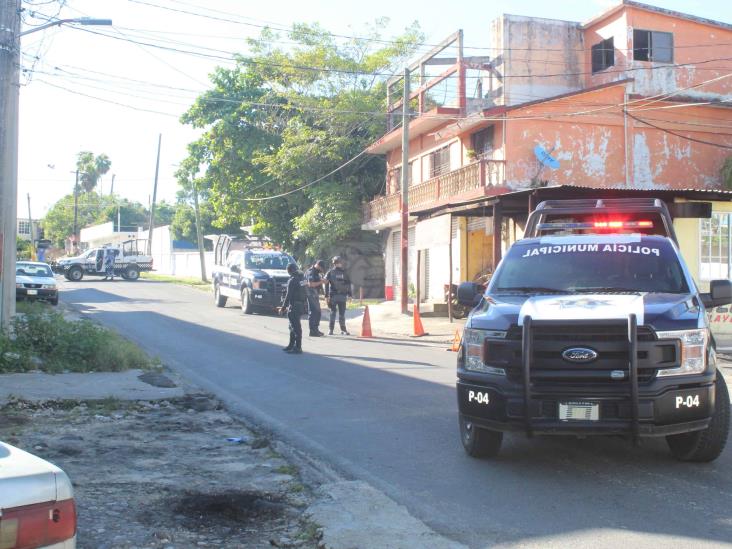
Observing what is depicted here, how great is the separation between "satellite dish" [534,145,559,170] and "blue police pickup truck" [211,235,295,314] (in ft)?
27.6

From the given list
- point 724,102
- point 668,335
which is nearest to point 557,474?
point 668,335

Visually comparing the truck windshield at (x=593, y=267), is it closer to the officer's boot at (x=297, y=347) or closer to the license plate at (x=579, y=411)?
the license plate at (x=579, y=411)

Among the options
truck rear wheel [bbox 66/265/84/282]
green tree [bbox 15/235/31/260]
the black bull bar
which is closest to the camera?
the black bull bar

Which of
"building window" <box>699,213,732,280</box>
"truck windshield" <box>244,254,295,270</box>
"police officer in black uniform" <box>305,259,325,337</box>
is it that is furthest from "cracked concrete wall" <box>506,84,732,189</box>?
"police officer in black uniform" <box>305,259,325,337</box>

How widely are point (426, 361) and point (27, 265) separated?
18179 mm

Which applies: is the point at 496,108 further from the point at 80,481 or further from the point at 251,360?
the point at 80,481

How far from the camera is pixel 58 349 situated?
12.6 m

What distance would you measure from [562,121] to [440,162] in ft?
20.3

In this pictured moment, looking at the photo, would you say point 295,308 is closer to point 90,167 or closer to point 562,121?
point 562,121

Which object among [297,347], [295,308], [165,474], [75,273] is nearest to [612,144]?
[295,308]

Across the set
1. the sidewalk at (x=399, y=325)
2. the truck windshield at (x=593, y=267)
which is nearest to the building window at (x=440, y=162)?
the sidewalk at (x=399, y=325)

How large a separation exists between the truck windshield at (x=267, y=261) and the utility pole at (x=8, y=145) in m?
13.1

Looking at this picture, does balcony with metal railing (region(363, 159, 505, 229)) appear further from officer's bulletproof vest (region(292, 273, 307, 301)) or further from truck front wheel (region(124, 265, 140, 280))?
truck front wheel (region(124, 265, 140, 280))

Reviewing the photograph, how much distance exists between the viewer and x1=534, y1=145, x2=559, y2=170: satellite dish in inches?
977
